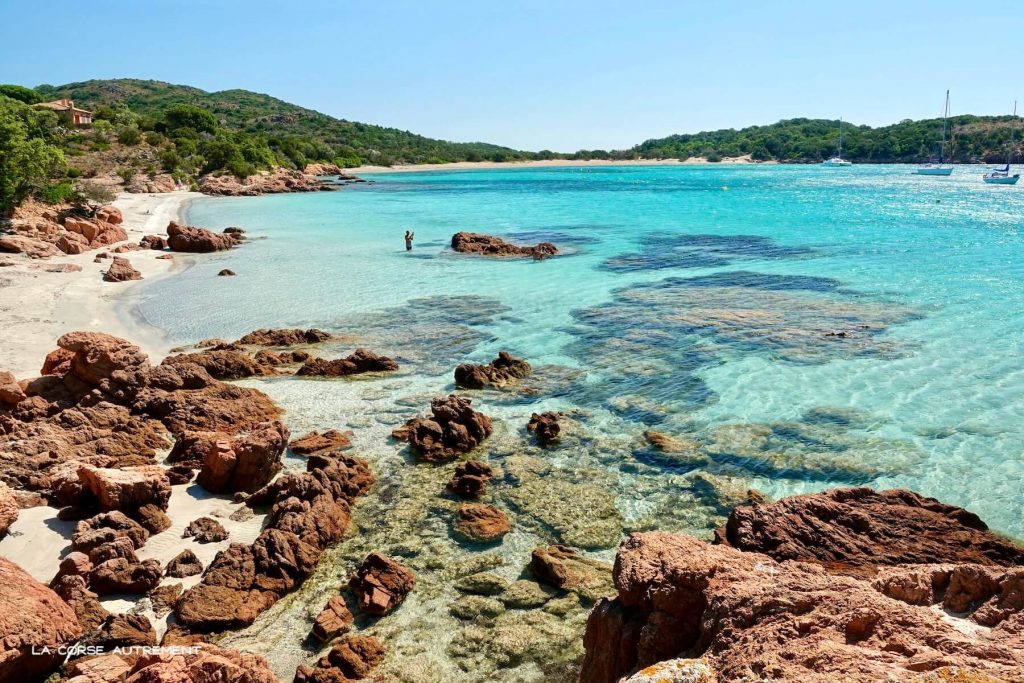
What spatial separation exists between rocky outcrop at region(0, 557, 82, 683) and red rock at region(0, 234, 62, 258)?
75.8ft

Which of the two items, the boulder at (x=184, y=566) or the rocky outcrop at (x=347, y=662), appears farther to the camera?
the boulder at (x=184, y=566)

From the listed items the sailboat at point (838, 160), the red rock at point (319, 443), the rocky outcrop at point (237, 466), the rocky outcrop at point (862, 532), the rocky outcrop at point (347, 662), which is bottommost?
the rocky outcrop at point (347, 662)

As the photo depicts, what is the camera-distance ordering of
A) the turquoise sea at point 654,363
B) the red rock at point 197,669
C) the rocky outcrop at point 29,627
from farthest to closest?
the turquoise sea at point 654,363 → the rocky outcrop at point 29,627 → the red rock at point 197,669

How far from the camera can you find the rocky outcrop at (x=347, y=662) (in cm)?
609

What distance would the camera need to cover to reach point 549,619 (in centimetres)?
712

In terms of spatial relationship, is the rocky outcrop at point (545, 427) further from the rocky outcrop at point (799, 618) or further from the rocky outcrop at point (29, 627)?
the rocky outcrop at point (29, 627)

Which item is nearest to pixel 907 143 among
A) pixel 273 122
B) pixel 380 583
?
pixel 273 122

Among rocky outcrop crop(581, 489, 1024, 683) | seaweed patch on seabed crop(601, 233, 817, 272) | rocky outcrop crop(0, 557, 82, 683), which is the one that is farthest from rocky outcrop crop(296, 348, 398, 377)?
seaweed patch on seabed crop(601, 233, 817, 272)

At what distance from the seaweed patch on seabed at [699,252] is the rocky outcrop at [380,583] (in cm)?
2218

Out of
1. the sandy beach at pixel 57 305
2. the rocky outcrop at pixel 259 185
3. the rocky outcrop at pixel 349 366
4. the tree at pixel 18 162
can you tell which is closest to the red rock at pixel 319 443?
the rocky outcrop at pixel 349 366

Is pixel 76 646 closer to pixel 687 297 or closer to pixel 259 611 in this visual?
pixel 259 611

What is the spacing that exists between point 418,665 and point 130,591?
11.1 feet

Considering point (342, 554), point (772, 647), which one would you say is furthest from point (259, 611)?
point (772, 647)

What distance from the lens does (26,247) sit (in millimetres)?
24891
